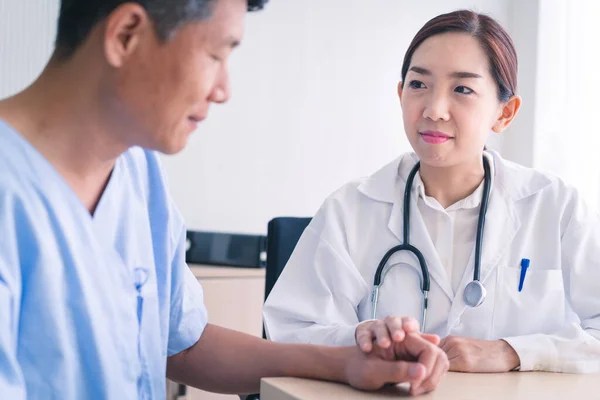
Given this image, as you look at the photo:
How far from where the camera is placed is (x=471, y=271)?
1.54 meters

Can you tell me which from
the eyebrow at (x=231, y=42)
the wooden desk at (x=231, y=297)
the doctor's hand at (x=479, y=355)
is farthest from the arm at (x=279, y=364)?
the wooden desk at (x=231, y=297)

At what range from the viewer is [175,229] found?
1.15 meters

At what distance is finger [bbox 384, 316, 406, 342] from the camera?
3.28 feet

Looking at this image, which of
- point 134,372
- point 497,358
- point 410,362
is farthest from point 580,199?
point 134,372

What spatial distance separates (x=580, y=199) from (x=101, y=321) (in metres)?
1.12

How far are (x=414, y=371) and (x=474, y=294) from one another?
0.57m

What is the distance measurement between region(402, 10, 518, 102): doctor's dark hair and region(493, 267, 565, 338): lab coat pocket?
0.42m

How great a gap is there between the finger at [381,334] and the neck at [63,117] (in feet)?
1.48

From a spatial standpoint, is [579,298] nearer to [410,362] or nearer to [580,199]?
[580,199]

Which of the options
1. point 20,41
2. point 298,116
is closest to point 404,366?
point 20,41

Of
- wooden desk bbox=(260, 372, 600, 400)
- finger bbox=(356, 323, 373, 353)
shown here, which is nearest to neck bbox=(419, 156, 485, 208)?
wooden desk bbox=(260, 372, 600, 400)

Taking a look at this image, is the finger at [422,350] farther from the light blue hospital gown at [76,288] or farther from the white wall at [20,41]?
the white wall at [20,41]

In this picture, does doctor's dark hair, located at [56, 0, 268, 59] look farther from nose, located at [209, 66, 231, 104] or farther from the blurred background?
Result: the blurred background

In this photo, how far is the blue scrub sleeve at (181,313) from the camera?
3.71ft
